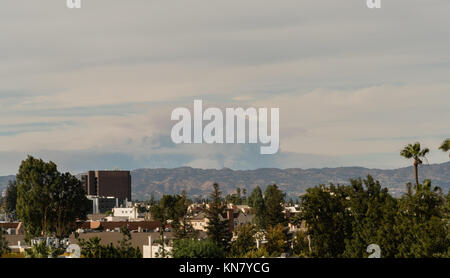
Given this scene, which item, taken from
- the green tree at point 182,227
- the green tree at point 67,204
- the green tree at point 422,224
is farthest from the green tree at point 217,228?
the green tree at point 422,224

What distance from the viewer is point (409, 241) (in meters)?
83.3

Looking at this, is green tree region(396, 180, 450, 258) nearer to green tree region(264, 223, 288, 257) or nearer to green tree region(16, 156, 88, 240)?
green tree region(264, 223, 288, 257)

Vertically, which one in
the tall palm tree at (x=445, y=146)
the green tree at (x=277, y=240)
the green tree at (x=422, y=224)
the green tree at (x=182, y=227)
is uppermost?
the tall palm tree at (x=445, y=146)

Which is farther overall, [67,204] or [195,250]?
[67,204]

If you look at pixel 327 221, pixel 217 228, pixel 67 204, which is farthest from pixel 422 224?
pixel 217 228

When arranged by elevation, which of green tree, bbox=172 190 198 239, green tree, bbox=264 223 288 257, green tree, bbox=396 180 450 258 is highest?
green tree, bbox=396 180 450 258

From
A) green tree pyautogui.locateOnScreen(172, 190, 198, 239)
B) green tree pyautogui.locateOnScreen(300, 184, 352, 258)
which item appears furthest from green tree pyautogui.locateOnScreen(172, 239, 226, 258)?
green tree pyautogui.locateOnScreen(172, 190, 198, 239)

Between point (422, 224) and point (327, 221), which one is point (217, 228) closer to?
point (327, 221)

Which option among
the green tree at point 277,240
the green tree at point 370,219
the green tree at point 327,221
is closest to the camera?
the green tree at point 370,219

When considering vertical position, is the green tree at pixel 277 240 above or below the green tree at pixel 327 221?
below

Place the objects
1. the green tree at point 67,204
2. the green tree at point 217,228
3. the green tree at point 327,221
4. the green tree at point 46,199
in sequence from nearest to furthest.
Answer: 1. the green tree at point 327,221
2. the green tree at point 46,199
3. the green tree at point 67,204
4. the green tree at point 217,228

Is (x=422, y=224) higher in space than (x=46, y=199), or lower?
lower

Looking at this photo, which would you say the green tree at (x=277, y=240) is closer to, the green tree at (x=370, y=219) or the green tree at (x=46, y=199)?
the green tree at (x=46, y=199)
